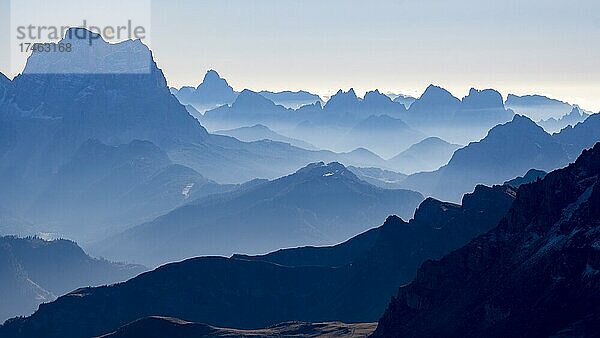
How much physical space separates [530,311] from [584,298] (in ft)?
45.3

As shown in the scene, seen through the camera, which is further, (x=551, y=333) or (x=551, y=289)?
(x=551, y=289)

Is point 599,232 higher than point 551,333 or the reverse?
higher

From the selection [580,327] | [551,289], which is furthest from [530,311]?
[580,327]

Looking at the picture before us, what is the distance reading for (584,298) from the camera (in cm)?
18800

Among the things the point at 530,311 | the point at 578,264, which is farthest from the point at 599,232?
the point at 530,311

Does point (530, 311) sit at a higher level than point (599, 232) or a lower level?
lower

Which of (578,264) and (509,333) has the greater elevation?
(578,264)

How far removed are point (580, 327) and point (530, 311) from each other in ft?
60.4

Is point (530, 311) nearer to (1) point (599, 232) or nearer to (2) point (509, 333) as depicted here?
(2) point (509, 333)

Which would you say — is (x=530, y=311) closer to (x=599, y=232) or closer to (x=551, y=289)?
(x=551, y=289)

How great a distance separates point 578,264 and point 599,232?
7635 millimetres

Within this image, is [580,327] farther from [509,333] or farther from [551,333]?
[509,333]

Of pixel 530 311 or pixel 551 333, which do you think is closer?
pixel 551 333

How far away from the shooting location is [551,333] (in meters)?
187
